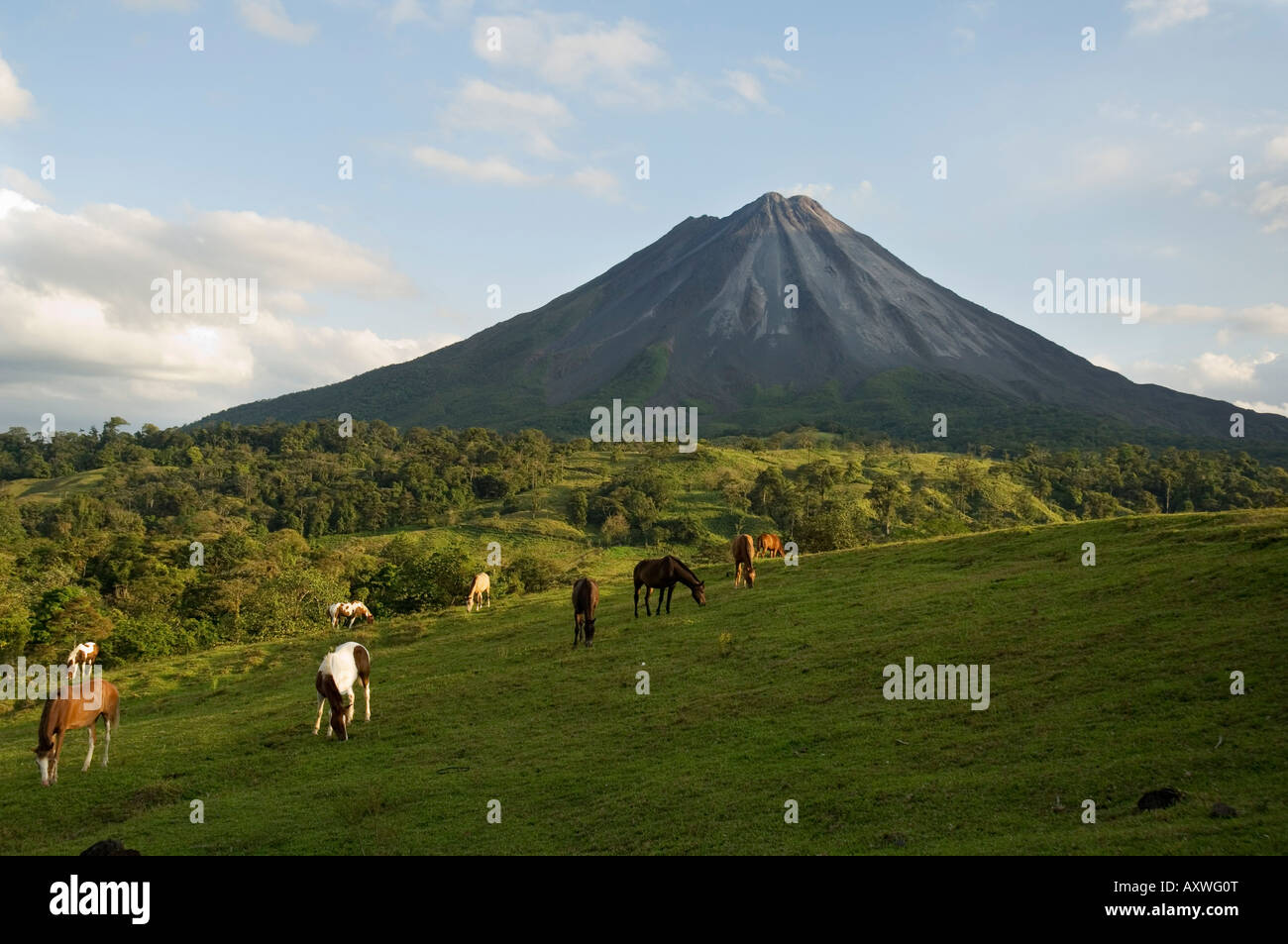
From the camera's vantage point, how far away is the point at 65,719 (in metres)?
14.2

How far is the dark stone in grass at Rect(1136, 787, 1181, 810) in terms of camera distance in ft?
26.9

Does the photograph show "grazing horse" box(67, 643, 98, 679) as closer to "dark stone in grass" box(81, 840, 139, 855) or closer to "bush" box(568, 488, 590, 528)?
"dark stone in grass" box(81, 840, 139, 855)

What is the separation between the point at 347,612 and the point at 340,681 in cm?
2085

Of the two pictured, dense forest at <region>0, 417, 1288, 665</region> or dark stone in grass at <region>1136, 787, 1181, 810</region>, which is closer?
dark stone in grass at <region>1136, 787, 1181, 810</region>

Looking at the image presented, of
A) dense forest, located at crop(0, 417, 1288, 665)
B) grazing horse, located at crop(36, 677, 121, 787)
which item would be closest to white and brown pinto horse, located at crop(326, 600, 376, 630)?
dense forest, located at crop(0, 417, 1288, 665)

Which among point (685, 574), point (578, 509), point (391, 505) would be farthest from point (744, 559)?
point (391, 505)

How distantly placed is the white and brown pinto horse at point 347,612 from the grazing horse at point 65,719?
19362 millimetres

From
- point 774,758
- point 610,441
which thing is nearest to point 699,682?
point 774,758

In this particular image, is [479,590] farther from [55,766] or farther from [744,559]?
[55,766]

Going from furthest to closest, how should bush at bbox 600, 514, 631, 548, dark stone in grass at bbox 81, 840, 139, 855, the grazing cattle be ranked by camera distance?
bush at bbox 600, 514, 631, 548 → the grazing cattle → dark stone in grass at bbox 81, 840, 139, 855

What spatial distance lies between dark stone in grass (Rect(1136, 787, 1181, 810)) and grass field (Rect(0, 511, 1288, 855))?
140 millimetres

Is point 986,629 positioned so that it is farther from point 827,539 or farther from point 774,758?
point 827,539

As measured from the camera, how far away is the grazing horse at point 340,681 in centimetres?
1523

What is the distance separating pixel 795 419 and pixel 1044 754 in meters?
162
